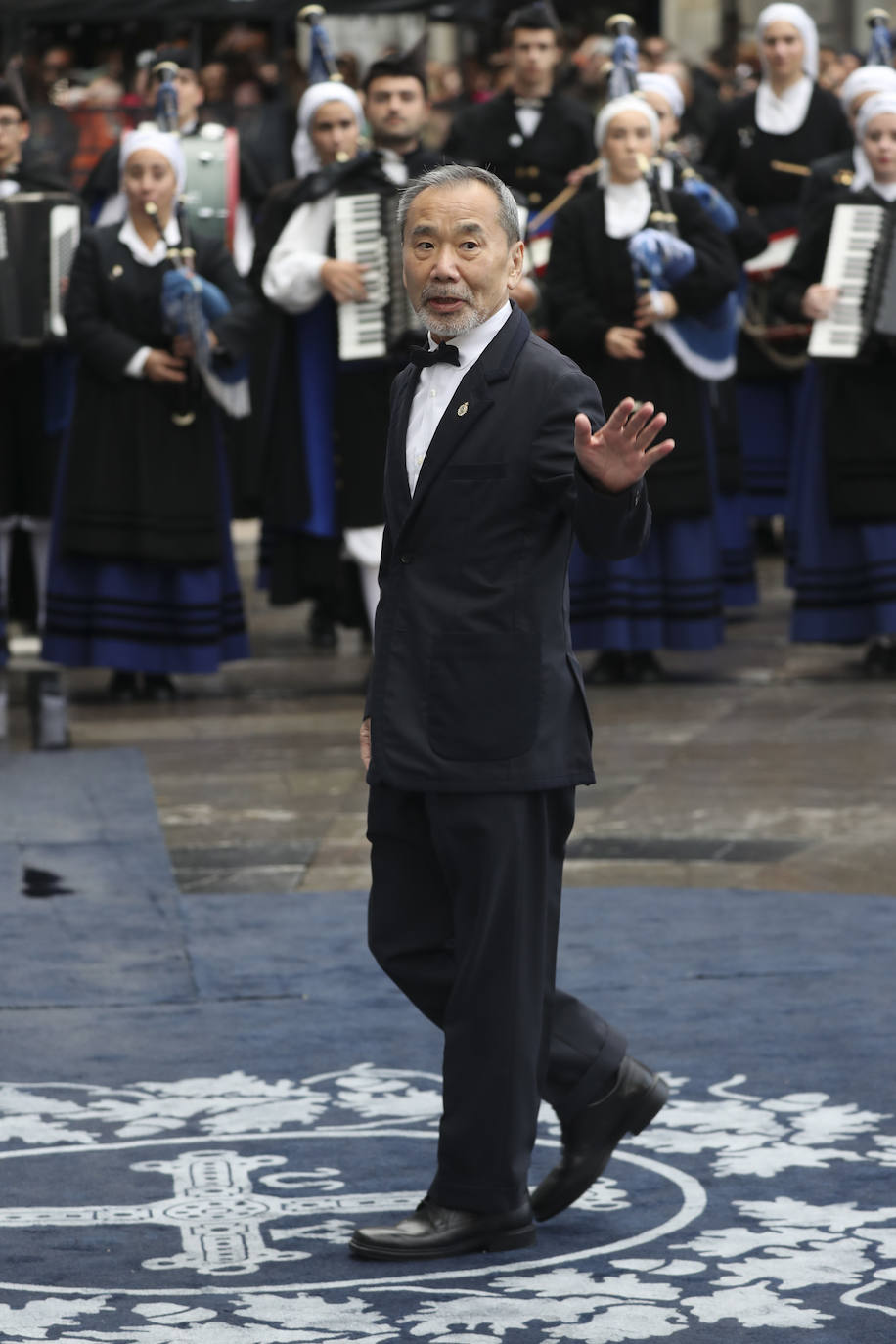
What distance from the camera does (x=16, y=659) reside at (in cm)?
1045

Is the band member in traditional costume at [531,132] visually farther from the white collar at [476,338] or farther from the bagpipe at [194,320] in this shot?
the white collar at [476,338]

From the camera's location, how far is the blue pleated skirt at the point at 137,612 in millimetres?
9219

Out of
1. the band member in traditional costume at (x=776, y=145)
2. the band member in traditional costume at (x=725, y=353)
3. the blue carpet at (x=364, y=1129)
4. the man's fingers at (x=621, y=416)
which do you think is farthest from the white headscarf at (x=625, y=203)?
the man's fingers at (x=621, y=416)

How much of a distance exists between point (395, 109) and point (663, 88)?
159 centimetres

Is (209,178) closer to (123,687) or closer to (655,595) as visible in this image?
(123,687)

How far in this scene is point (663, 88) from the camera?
10.3 m

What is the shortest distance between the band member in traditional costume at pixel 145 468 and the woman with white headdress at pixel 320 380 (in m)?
0.26

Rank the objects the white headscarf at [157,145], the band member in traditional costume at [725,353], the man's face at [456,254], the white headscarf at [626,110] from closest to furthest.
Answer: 1. the man's face at [456,254]
2. the white headscarf at [157,145]
3. the white headscarf at [626,110]
4. the band member in traditional costume at [725,353]

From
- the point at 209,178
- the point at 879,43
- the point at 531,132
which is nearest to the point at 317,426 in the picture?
the point at 531,132

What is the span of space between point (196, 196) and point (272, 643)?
1878 mm

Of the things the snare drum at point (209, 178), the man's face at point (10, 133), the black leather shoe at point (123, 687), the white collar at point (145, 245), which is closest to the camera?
the white collar at point (145, 245)

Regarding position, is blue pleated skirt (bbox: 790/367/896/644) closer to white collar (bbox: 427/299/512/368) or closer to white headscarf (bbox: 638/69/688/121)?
white headscarf (bbox: 638/69/688/121)

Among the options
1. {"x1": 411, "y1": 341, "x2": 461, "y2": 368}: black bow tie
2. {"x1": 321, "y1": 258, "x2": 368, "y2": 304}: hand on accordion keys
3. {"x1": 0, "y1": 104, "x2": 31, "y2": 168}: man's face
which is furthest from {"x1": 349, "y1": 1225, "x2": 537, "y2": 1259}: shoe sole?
{"x1": 0, "y1": 104, "x2": 31, "y2": 168}: man's face

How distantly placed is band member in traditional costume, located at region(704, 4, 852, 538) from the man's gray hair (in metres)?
7.17
